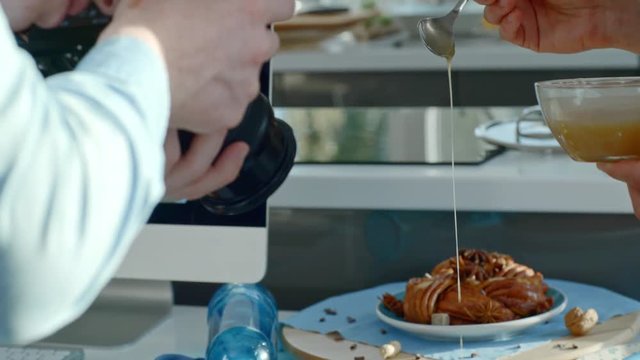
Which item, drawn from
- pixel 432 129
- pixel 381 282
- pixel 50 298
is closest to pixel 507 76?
pixel 432 129

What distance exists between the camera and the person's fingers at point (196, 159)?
92 centimetres

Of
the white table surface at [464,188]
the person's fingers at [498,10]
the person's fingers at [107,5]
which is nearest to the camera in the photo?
the person's fingers at [107,5]

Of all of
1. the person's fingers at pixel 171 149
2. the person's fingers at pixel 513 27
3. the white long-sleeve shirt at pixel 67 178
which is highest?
the white long-sleeve shirt at pixel 67 178

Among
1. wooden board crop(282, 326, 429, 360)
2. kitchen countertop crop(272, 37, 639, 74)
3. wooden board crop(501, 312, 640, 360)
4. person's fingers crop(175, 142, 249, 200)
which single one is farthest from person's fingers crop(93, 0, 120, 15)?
kitchen countertop crop(272, 37, 639, 74)

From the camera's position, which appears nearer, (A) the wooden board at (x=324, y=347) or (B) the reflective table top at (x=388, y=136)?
(A) the wooden board at (x=324, y=347)

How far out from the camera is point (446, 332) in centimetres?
142

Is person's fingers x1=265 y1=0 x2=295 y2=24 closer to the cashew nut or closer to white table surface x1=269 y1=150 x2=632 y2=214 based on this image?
the cashew nut

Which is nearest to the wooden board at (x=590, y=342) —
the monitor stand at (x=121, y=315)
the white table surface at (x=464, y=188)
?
the white table surface at (x=464, y=188)

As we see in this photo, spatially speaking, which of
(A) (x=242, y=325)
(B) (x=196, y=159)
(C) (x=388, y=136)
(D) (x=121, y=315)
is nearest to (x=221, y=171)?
(B) (x=196, y=159)

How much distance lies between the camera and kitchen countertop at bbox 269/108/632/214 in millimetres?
1646

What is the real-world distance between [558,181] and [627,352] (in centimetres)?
34

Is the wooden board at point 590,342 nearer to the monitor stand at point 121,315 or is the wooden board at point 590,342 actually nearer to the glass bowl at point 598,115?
the glass bowl at point 598,115

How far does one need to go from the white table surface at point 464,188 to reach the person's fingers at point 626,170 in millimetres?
346

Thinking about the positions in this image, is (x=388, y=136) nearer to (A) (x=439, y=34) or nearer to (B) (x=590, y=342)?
(A) (x=439, y=34)
